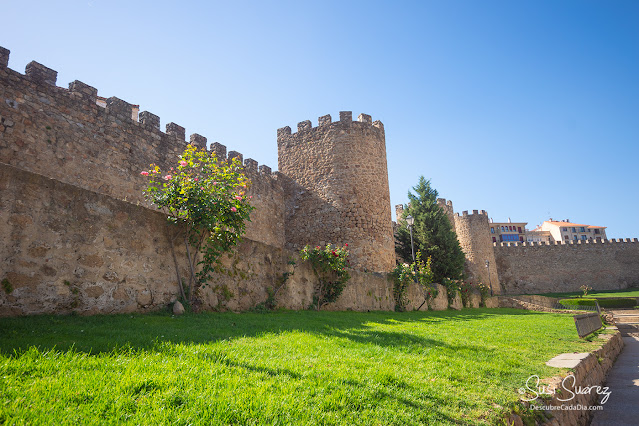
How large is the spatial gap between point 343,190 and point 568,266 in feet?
128

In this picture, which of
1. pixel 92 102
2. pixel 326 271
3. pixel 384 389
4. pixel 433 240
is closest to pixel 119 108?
pixel 92 102

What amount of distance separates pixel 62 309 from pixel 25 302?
0.40 meters

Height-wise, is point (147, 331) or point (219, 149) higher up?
point (219, 149)

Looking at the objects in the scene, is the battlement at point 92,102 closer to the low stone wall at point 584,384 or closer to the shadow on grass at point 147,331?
the shadow on grass at point 147,331

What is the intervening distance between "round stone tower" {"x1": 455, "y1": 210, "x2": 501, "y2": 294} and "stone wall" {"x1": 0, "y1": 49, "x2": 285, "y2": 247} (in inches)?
1238

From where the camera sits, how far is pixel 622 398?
5387 millimetres

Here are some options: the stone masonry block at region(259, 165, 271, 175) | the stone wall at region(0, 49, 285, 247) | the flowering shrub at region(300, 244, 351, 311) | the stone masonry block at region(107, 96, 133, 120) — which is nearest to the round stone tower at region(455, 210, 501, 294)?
the stone masonry block at region(259, 165, 271, 175)

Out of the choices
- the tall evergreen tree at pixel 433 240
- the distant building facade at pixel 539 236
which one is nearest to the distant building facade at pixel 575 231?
the distant building facade at pixel 539 236

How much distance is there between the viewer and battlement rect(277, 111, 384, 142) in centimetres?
1770

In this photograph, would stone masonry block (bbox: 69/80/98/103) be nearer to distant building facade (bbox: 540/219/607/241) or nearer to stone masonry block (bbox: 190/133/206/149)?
stone masonry block (bbox: 190/133/206/149)

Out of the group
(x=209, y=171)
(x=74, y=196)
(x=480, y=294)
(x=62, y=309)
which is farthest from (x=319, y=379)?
(x=480, y=294)

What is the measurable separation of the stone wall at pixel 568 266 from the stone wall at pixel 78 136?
138 ft

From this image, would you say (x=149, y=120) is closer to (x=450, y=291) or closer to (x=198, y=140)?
(x=198, y=140)

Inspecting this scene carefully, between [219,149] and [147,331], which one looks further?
[219,149]
